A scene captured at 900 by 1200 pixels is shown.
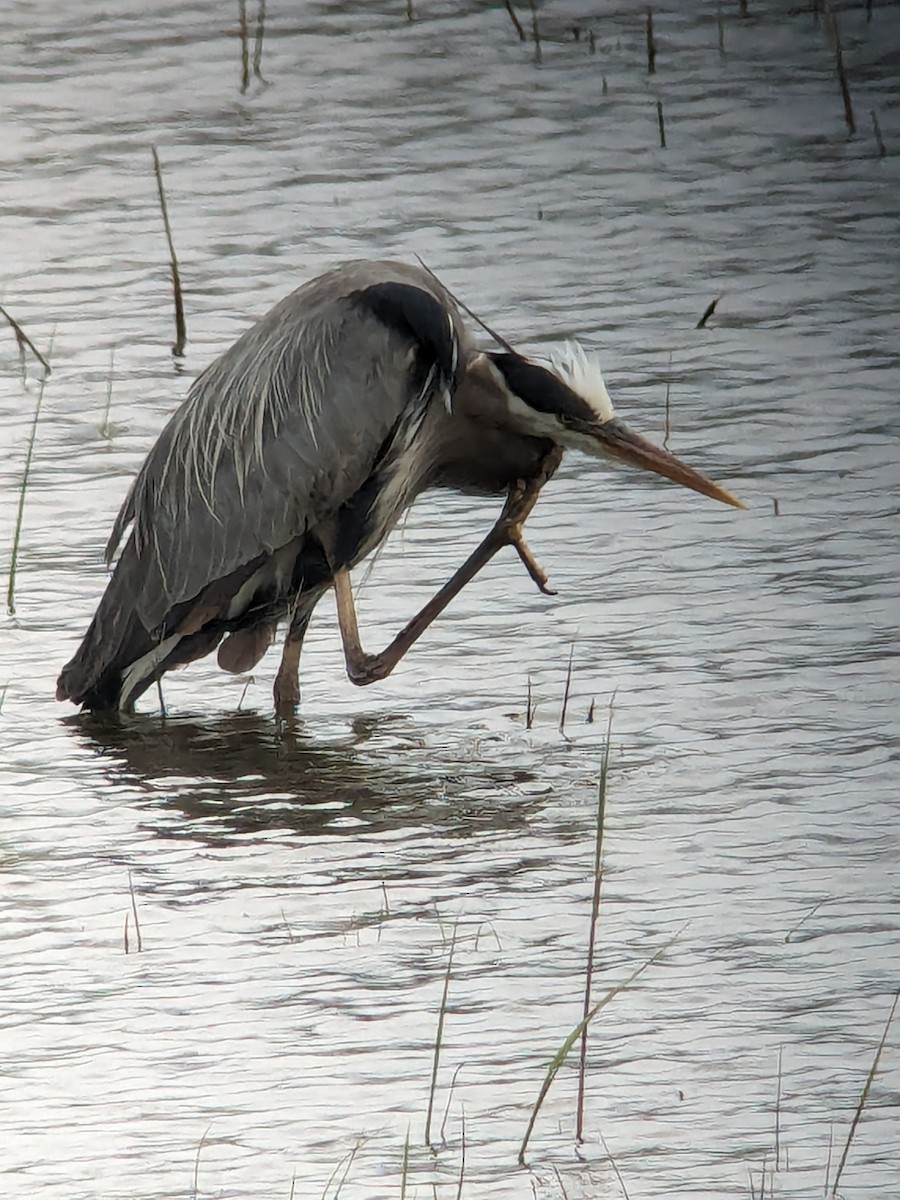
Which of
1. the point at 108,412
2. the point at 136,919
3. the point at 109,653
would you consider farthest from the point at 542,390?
the point at 108,412

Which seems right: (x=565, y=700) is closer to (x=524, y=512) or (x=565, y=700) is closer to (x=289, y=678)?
(x=524, y=512)

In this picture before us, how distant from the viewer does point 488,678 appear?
23.1 ft

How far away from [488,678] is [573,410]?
79 centimetres

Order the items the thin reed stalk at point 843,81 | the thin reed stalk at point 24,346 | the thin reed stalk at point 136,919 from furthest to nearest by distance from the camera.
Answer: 1. the thin reed stalk at point 843,81
2. the thin reed stalk at point 24,346
3. the thin reed stalk at point 136,919

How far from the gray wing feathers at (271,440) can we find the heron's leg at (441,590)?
274 millimetres

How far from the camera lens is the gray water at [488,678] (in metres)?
4.51

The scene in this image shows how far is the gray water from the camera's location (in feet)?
14.8

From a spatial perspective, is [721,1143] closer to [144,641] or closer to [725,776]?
[725,776]

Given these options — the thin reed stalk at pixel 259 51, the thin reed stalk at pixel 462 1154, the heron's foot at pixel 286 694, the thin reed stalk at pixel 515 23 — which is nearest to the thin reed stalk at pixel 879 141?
the thin reed stalk at pixel 515 23

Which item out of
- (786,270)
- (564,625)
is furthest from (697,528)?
(786,270)

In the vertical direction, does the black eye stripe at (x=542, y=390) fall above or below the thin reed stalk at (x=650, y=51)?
above

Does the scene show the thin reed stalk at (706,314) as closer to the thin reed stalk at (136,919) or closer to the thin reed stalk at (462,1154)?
the thin reed stalk at (136,919)

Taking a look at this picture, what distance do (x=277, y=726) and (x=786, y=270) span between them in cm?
408

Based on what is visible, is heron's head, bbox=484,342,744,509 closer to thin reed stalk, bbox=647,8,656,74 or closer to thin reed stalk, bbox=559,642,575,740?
thin reed stalk, bbox=559,642,575,740
